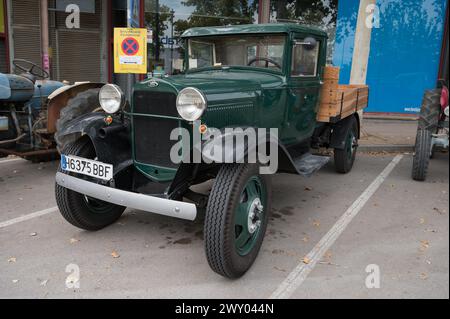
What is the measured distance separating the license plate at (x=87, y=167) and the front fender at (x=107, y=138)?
0.73ft

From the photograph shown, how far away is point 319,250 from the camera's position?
3.62 metres

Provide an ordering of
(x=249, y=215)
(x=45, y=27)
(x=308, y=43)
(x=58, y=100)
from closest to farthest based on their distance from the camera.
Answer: (x=249, y=215) → (x=308, y=43) → (x=58, y=100) → (x=45, y=27)

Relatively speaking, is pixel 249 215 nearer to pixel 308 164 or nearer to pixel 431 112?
pixel 308 164

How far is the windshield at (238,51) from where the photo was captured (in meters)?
4.23

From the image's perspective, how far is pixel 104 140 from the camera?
367 centimetres

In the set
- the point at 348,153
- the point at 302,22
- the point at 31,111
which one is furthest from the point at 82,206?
the point at 302,22

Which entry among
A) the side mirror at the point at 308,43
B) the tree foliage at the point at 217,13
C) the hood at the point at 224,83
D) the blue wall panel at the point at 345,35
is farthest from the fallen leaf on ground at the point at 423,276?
the tree foliage at the point at 217,13

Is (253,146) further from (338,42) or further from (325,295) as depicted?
(338,42)

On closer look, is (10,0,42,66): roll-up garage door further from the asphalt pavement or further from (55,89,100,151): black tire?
the asphalt pavement

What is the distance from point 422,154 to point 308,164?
2.06 m

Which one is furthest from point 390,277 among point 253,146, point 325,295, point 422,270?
point 253,146

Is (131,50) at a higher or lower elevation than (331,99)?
higher

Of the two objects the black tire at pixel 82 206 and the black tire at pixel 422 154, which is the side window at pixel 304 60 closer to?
the black tire at pixel 422 154

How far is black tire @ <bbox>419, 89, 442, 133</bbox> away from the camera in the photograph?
579cm
